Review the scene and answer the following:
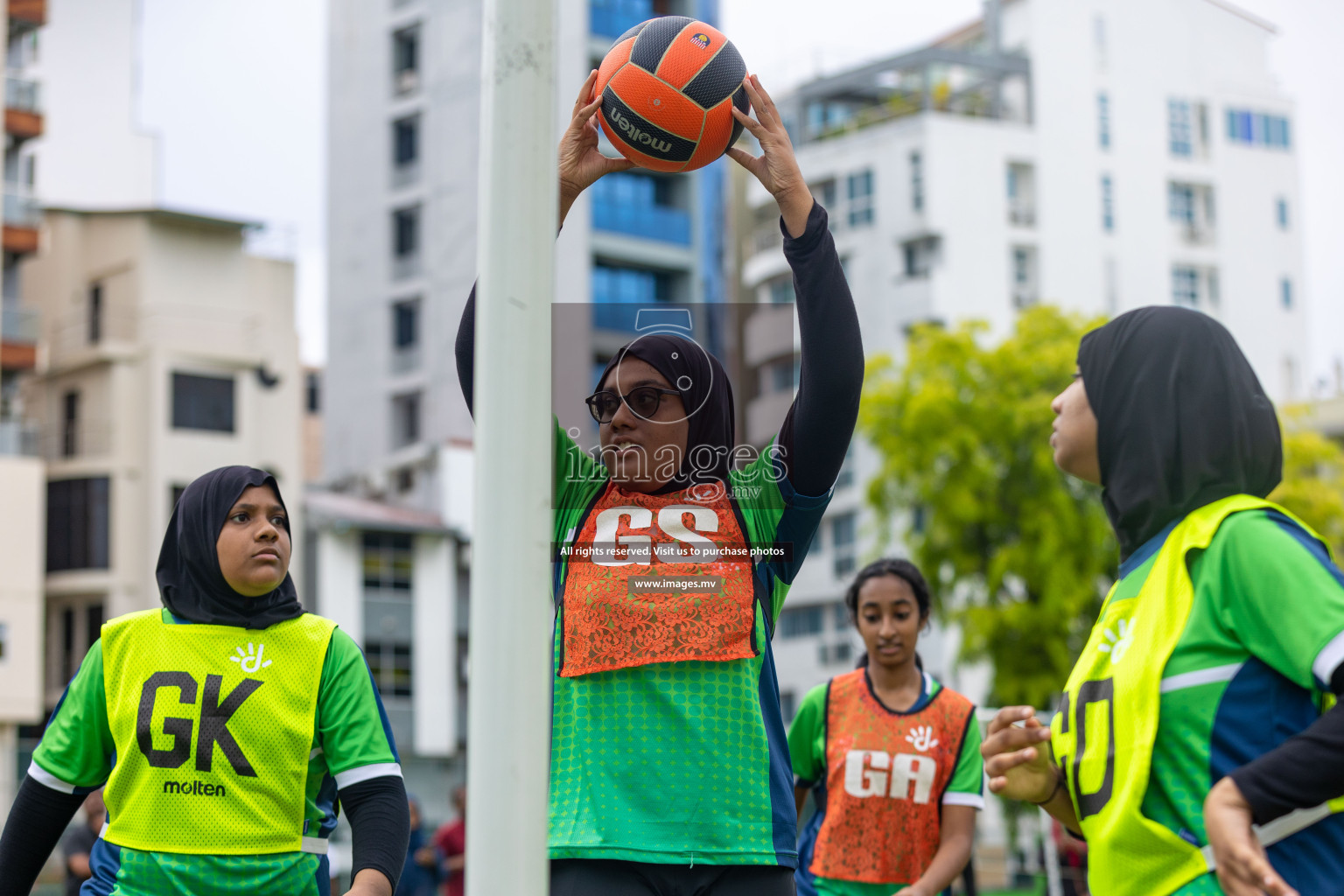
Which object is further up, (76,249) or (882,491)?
(76,249)

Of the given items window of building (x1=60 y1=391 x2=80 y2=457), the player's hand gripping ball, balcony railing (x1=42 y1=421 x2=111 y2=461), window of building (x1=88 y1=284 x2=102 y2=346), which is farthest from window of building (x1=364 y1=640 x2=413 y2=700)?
the player's hand gripping ball

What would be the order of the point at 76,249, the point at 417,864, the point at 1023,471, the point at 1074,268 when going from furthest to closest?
the point at 1074,268, the point at 76,249, the point at 1023,471, the point at 417,864

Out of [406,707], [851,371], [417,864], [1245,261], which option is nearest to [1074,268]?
[1245,261]

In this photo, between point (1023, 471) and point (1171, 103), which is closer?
point (1023, 471)

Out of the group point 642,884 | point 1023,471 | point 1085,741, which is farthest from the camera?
point 1023,471

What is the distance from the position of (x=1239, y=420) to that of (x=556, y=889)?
1885 mm

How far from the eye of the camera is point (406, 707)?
40688mm

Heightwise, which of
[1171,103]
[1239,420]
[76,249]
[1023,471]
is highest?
[1171,103]

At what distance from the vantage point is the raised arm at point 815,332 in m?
4.10

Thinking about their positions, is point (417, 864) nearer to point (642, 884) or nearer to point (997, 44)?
point (642, 884)

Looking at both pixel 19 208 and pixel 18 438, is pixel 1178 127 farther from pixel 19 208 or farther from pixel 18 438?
pixel 18 438

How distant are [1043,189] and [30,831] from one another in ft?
155

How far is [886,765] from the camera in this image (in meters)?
6.80

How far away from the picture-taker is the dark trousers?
3900mm
